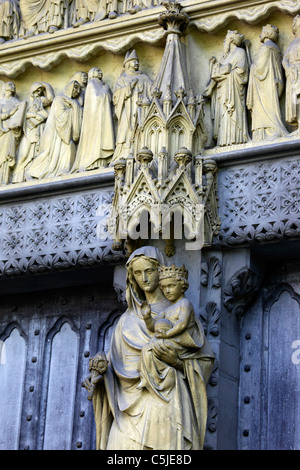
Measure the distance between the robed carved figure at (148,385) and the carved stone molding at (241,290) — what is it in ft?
2.12

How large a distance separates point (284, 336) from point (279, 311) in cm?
26

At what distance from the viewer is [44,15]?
47.7 feet

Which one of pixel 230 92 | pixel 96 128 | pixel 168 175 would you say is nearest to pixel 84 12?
pixel 96 128

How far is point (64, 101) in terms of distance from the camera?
46.2 feet

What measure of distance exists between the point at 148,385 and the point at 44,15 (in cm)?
491

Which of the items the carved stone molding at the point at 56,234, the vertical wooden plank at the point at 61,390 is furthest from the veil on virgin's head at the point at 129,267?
the vertical wooden plank at the point at 61,390

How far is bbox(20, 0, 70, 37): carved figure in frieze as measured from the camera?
14.4 meters

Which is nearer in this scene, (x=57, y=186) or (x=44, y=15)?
(x=57, y=186)

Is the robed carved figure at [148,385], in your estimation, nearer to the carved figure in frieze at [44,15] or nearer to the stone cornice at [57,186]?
the stone cornice at [57,186]

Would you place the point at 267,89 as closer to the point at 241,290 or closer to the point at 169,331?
the point at 241,290

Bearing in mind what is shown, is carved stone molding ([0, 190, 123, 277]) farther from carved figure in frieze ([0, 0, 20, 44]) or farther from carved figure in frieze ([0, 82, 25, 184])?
carved figure in frieze ([0, 0, 20, 44])

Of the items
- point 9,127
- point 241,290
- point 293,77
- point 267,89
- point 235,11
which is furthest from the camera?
point 9,127

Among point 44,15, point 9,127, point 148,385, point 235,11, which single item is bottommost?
point 148,385

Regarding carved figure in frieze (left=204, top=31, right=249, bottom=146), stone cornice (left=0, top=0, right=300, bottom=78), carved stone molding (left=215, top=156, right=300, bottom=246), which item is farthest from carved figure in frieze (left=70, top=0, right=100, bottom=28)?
carved stone molding (left=215, top=156, right=300, bottom=246)
